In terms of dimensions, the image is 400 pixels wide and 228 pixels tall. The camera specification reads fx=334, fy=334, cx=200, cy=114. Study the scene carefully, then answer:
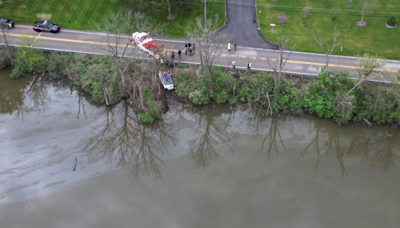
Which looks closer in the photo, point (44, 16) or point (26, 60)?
point (26, 60)

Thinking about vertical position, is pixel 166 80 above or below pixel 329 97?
above

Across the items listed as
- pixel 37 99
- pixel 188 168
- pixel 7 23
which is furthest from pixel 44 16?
pixel 188 168

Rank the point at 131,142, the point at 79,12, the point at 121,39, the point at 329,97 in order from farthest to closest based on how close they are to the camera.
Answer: the point at 79,12 → the point at 121,39 → the point at 329,97 → the point at 131,142

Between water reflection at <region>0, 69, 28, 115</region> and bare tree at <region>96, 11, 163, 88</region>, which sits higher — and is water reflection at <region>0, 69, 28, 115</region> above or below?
below

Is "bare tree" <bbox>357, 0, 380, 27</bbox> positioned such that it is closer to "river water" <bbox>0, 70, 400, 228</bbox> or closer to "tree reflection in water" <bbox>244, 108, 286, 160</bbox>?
"river water" <bbox>0, 70, 400, 228</bbox>

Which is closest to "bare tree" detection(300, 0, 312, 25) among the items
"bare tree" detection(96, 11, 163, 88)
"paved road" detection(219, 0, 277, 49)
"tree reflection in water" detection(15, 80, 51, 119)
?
"paved road" detection(219, 0, 277, 49)

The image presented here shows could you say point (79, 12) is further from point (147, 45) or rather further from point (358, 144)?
point (358, 144)
